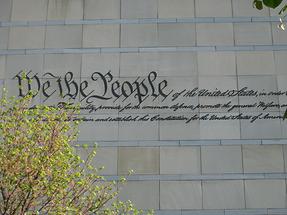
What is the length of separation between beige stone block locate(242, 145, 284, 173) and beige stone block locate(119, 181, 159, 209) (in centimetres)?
283

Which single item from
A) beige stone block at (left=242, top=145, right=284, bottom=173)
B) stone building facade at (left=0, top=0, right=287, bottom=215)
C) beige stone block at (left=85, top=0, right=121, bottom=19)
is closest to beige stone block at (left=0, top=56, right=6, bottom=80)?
stone building facade at (left=0, top=0, right=287, bottom=215)

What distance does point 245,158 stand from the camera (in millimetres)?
14414

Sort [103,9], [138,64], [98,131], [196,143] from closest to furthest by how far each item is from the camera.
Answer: [196,143] → [98,131] → [138,64] → [103,9]

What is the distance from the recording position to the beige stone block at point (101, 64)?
1544cm

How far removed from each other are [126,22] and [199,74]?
10.0 ft

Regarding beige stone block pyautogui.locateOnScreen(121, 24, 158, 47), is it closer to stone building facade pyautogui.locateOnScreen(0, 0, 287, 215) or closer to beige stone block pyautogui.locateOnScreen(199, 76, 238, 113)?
stone building facade pyautogui.locateOnScreen(0, 0, 287, 215)

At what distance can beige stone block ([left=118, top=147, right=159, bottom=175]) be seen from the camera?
47.0 feet

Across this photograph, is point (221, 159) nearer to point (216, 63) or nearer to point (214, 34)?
point (216, 63)

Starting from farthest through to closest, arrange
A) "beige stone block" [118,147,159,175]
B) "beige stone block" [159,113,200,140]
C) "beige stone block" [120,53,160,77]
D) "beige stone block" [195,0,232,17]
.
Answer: "beige stone block" [195,0,232,17]
"beige stone block" [120,53,160,77]
"beige stone block" [159,113,200,140]
"beige stone block" [118,147,159,175]

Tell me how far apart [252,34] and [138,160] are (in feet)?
18.6

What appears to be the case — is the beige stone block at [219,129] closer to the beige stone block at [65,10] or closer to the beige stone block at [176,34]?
the beige stone block at [176,34]

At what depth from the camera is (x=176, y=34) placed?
15734 millimetres

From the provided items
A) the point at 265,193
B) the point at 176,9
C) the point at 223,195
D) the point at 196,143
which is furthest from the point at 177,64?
the point at 265,193

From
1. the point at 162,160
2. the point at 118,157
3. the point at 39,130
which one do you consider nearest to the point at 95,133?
the point at 118,157
